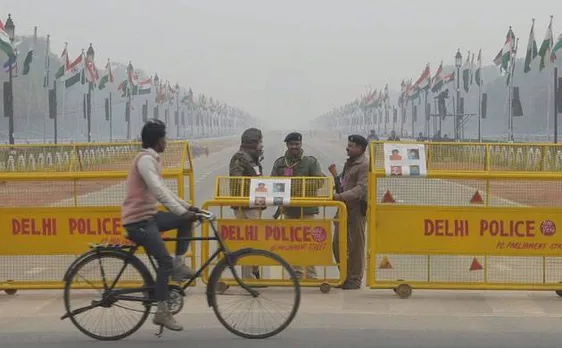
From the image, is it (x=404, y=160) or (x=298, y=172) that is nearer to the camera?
(x=404, y=160)

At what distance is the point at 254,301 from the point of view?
6.38 m

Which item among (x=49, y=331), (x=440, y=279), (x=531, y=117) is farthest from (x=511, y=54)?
(x=531, y=117)

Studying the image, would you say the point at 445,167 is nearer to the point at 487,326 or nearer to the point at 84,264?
the point at 487,326

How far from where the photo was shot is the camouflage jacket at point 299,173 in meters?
8.33

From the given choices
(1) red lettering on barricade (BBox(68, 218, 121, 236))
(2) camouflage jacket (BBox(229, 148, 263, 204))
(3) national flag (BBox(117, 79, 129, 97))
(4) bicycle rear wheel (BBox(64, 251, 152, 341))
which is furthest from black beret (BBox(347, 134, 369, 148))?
(3) national flag (BBox(117, 79, 129, 97))

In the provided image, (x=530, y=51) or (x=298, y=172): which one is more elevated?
(x=530, y=51)

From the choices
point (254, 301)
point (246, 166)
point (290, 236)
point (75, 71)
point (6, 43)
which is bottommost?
point (254, 301)

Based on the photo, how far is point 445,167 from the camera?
8531 millimetres

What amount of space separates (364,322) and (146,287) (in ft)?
6.26

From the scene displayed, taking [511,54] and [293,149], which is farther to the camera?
[511,54]

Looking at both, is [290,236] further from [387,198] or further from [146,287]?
[146,287]

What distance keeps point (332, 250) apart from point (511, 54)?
44598 mm

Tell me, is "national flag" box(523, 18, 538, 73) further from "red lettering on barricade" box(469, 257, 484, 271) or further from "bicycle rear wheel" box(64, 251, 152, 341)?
"bicycle rear wheel" box(64, 251, 152, 341)

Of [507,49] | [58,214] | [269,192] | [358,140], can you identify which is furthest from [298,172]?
[507,49]
